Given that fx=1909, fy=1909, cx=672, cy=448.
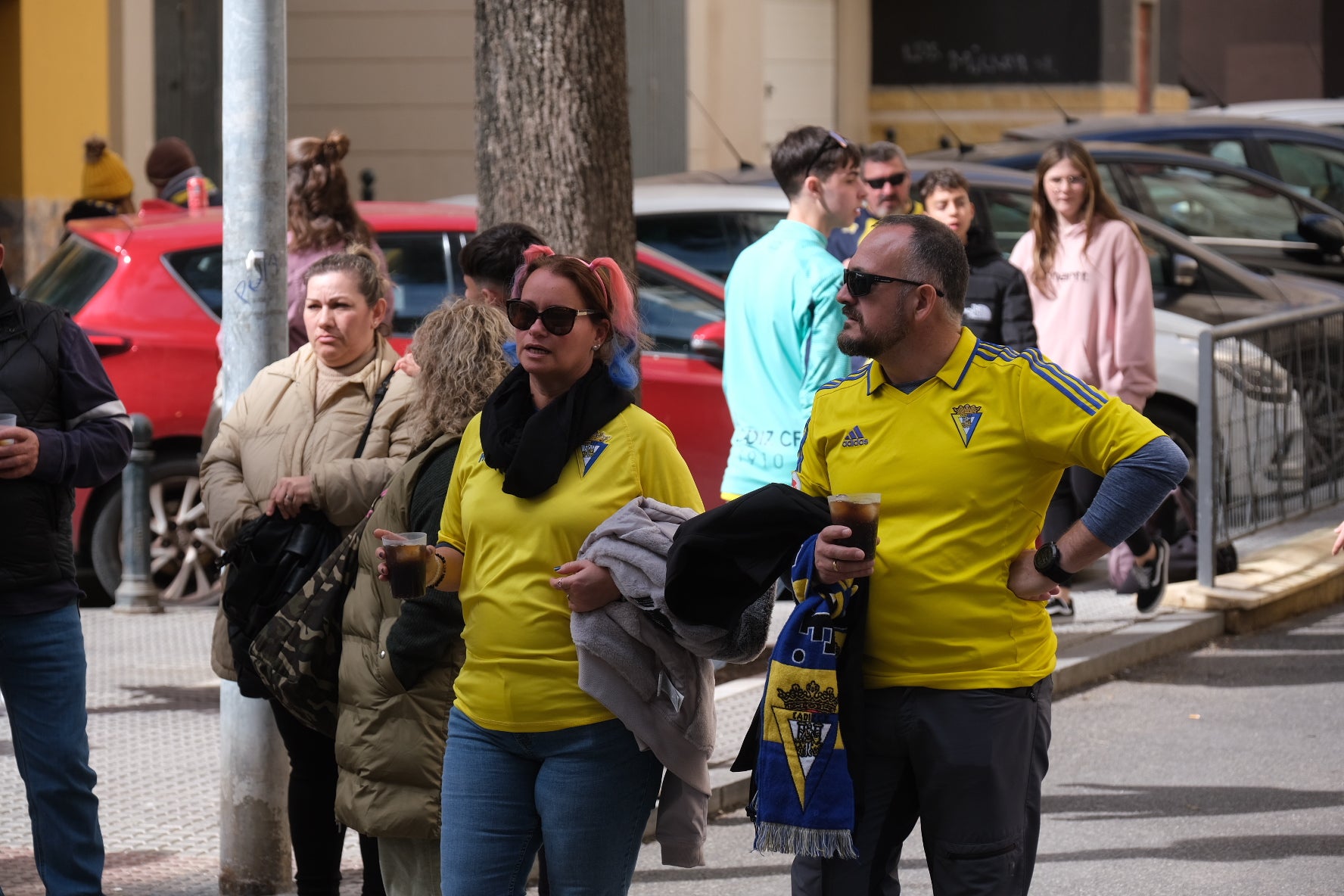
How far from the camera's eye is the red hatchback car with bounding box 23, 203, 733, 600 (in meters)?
8.38

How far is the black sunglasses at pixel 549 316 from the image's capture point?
12.4 ft

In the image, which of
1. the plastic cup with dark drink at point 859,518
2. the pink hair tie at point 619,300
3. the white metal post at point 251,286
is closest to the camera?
the plastic cup with dark drink at point 859,518

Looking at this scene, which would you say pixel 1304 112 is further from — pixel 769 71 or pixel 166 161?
pixel 166 161

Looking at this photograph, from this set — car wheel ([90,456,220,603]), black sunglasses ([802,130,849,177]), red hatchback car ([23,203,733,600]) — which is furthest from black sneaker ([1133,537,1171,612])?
car wheel ([90,456,220,603])

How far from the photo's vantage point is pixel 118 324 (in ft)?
27.3

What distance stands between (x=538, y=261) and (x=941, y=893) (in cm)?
150

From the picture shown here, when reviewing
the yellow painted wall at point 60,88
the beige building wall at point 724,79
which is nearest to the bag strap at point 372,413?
the yellow painted wall at point 60,88

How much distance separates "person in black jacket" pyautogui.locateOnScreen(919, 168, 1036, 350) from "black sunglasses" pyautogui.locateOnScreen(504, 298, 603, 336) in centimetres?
398

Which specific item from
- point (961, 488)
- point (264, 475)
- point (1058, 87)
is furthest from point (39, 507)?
point (1058, 87)

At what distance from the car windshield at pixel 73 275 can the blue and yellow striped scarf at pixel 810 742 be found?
18.0 ft

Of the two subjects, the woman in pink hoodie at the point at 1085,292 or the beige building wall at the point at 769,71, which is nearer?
the woman in pink hoodie at the point at 1085,292

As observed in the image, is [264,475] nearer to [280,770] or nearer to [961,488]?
[280,770]

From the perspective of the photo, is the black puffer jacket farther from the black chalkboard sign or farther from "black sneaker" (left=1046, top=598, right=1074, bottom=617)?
the black chalkboard sign

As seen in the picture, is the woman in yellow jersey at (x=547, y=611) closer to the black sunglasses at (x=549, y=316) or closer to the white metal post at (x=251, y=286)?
the black sunglasses at (x=549, y=316)
